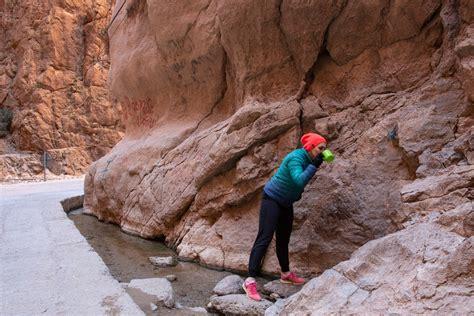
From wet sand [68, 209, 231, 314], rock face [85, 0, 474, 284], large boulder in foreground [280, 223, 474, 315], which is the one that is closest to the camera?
large boulder in foreground [280, 223, 474, 315]

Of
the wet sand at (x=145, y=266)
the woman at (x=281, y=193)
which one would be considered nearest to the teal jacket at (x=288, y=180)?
the woman at (x=281, y=193)

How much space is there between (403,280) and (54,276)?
8.58 feet

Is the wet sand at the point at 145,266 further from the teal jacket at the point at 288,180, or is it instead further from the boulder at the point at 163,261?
the teal jacket at the point at 288,180

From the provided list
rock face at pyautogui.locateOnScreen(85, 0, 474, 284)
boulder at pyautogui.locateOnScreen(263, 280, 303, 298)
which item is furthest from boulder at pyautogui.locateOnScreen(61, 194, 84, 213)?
boulder at pyautogui.locateOnScreen(263, 280, 303, 298)

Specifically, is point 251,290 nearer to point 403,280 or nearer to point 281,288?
point 281,288

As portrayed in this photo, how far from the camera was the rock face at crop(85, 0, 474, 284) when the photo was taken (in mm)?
3262

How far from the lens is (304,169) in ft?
10.4

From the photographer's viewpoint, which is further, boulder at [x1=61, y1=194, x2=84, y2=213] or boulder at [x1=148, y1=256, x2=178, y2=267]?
boulder at [x1=61, y1=194, x2=84, y2=213]

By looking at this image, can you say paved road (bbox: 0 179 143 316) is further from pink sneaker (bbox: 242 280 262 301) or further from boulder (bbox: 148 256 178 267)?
pink sneaker (bbox: 242 280 262 301)

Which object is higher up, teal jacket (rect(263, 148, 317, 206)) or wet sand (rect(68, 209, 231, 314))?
teal jacket (rect(263, 148, 317, 206))

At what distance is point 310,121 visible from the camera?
423 centimetres

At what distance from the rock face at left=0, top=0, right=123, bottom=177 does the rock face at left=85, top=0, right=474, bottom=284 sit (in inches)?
574

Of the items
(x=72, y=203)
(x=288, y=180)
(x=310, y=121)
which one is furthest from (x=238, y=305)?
(x=72, y=203)

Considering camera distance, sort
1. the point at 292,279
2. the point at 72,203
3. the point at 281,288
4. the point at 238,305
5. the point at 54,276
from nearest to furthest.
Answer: the point at 238,305 → the point at 54,276 → the point at 281,288 → the point at 292,279 → the point at 72,203
